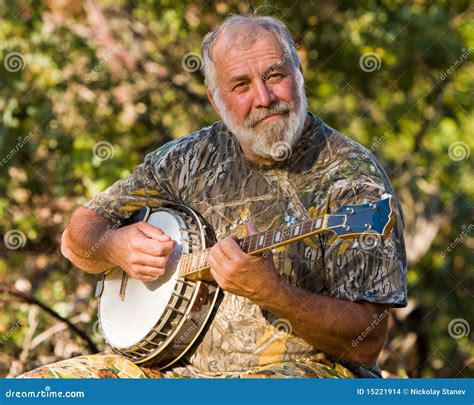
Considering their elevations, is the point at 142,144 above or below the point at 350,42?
below

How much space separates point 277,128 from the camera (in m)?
3.14

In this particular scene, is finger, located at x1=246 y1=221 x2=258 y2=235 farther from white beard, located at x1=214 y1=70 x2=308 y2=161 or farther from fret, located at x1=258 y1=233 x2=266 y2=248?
white beard, located at x1=214 y1=70 x2=308 y2=161

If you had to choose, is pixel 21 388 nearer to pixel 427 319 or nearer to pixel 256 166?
pixel 256 166

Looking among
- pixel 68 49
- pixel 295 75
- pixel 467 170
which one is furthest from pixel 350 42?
pixel 295 75

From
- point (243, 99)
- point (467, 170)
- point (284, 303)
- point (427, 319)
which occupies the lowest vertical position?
point (427, 319)

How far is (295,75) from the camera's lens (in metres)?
3.21

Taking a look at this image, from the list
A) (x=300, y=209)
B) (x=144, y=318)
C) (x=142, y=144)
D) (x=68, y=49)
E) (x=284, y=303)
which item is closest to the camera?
(x=284, y=303)

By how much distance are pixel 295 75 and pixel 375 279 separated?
0.72m
